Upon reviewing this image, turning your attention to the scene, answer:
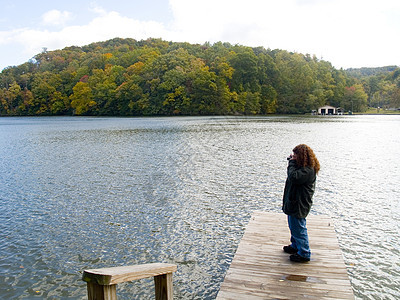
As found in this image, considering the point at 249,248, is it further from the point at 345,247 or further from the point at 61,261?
the point at 61,261

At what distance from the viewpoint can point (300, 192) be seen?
17.0ft

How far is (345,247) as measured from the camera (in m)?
7.43

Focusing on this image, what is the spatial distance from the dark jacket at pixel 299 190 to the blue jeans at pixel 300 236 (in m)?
0.15

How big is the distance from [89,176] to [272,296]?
12.5 m

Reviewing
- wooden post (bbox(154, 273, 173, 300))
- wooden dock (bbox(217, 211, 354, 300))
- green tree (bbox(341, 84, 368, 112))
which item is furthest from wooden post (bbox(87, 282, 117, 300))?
green tree (bbox(341, 84, 368, 112))

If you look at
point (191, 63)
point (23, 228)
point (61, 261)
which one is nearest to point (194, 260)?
point (61, 261)

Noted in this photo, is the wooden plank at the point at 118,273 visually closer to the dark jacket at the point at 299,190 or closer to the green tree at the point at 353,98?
the dark jacket at the point at 299,190

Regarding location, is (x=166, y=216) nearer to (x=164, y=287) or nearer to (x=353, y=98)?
Answer: (x=164, y=287)

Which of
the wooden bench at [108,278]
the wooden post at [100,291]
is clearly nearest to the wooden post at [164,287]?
the wooden bench at [108,278]

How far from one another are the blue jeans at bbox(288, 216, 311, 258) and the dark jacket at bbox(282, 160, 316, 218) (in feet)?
0.49

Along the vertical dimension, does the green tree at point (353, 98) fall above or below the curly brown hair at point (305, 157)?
above

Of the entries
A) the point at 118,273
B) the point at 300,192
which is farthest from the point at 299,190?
the point at 118,273

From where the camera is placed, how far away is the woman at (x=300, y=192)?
5047 millimetres

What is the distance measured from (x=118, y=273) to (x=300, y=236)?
3.39m
